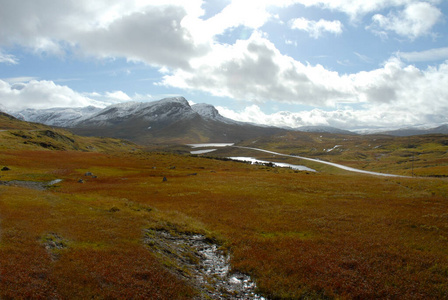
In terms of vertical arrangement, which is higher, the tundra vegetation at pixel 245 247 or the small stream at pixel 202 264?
the tundra vegetation at pixel 245 247

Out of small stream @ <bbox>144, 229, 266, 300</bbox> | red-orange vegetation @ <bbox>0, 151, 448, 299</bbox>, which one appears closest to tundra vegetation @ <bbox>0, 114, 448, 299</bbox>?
red-orange vegetation @ <bbox>0, 151, 448, 299</bbox>

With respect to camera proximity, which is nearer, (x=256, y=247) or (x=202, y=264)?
(x=202, y=264)

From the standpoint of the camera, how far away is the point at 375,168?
147750 millimetres

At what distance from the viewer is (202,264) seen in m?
21.2

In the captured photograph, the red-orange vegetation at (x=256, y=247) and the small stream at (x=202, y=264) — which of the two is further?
the small stream at (x=202, y=264)

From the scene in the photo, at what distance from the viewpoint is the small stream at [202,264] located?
17109mm

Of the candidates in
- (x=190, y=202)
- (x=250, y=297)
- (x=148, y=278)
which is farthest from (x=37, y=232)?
(x=190, y=202)

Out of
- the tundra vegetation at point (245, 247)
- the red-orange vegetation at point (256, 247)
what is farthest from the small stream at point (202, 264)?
the red-orange vegetation at point (256, 247)

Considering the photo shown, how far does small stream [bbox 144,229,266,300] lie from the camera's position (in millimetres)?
17109

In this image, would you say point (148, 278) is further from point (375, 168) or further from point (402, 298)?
point (375, 168)

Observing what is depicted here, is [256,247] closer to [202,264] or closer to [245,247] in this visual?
[245,247]

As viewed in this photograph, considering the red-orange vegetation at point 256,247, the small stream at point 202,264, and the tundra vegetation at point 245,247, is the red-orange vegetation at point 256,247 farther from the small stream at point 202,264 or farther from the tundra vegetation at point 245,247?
the small stream at point 202,264

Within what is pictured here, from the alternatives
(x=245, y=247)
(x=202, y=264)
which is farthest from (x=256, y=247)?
(x=202, y=264)

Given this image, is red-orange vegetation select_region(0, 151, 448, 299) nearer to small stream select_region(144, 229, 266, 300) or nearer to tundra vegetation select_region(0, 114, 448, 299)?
tundra vegetation select_region(0, 114, 448, 299)
